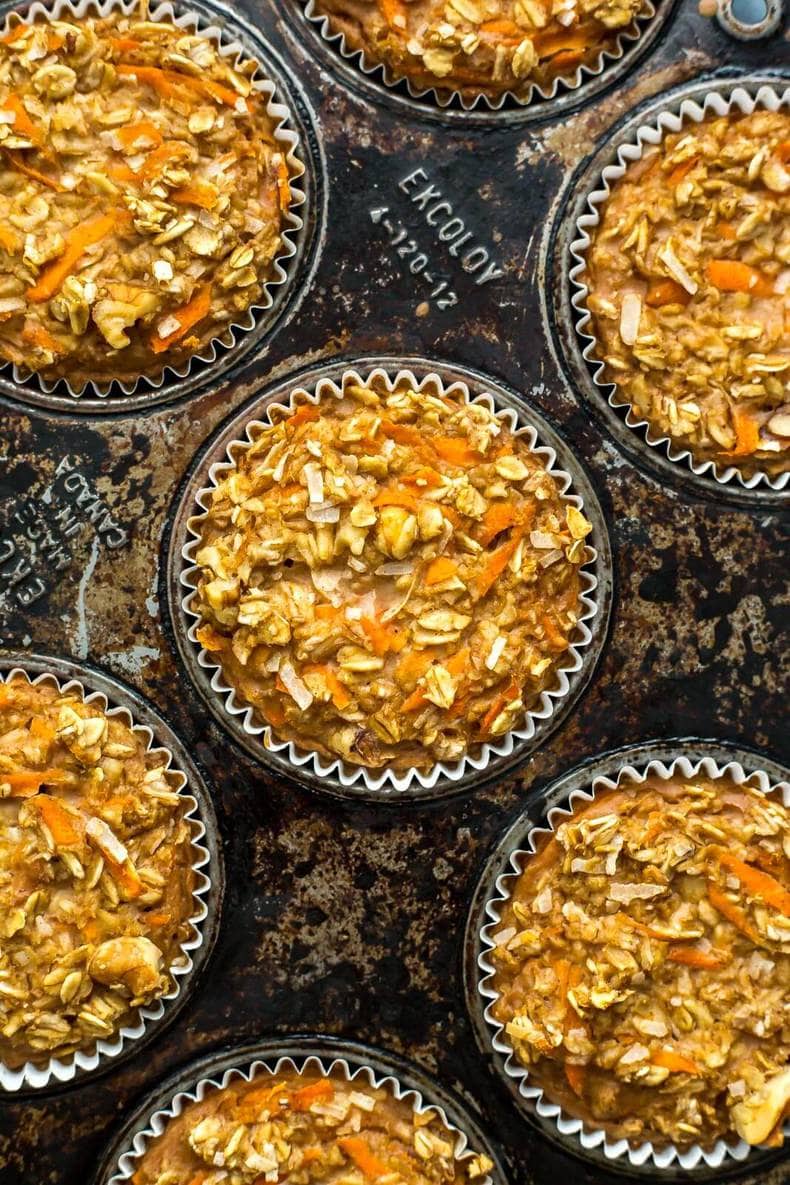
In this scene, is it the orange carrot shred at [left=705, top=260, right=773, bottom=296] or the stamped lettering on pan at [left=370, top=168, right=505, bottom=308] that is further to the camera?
the stamped lettering on pan at [left=370, top=168, right=505, bottom=308]

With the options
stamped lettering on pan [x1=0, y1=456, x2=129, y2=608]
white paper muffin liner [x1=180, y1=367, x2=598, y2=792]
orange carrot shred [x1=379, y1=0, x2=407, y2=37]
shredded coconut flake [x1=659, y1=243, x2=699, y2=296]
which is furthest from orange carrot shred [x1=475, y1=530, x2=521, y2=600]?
orange carrot shred [x1=379, y1=0, x2=407, y2=37]

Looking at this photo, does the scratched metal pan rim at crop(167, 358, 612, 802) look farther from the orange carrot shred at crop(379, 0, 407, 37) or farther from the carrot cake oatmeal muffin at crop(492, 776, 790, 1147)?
the orange carrot shred at crop(379, 0, 407, 37)

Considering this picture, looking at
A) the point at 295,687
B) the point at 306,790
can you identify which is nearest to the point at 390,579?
the point at 295,687

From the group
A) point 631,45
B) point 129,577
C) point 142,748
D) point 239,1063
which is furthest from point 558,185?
point 239,1063

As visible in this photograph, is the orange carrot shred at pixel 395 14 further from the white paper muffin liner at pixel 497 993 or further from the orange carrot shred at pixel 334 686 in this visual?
the white paper muffin liner at pixel 497 993

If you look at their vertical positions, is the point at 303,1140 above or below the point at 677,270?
below

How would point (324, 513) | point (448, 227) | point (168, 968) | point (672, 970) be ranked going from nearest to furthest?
1. point (324, 513)
2. point (672, 970)
3. point (168, 968)
4. point (448, 227)

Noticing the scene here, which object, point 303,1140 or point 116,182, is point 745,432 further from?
point 303,1140
